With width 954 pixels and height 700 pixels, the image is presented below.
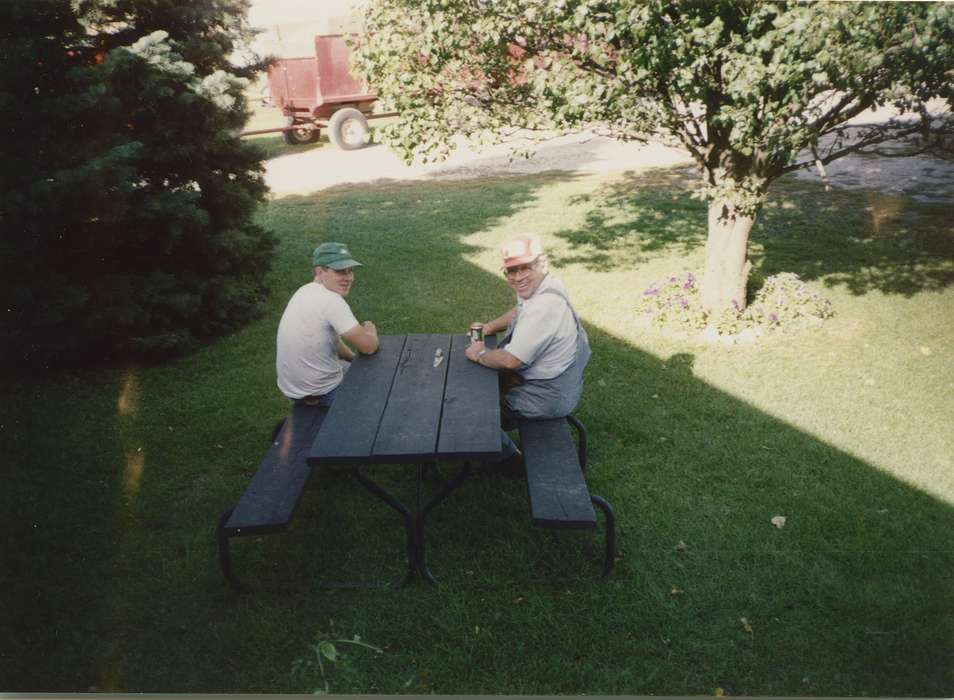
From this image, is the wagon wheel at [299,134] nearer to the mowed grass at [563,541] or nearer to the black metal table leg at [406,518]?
the mowed grass at [563,541]

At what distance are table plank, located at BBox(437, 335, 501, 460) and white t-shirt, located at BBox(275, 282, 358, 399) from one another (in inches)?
28.6

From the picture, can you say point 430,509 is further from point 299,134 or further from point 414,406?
point 299,134

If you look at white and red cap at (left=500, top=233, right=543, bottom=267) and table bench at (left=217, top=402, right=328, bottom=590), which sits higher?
white and red cap at (left=500, top=233, right=543, bottom=267)

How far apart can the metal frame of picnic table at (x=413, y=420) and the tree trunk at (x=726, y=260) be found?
322 cm

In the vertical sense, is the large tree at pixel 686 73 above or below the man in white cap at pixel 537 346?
above

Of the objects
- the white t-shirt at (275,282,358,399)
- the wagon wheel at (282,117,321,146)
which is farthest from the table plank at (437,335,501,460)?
the wagon wheel at (282,117,321,146)

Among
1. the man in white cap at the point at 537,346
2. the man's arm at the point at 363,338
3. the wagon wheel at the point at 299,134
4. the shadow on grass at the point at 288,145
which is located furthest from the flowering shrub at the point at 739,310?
the shadow on grass at the point at 288,145

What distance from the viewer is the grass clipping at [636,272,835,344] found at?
5.99m

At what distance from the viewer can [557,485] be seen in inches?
128

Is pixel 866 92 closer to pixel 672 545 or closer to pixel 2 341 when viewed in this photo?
pixel 672 545

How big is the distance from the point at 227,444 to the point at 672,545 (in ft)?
10.4

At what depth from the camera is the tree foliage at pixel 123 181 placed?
4.47 metres

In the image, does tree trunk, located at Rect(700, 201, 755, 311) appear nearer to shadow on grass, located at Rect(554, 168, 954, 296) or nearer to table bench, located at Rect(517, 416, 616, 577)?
shadow on grass, located at Rect(554, 168, 954, 296)

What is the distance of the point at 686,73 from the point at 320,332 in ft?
9.40
